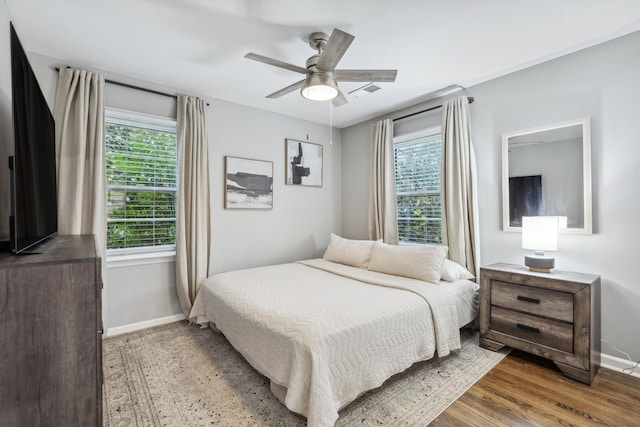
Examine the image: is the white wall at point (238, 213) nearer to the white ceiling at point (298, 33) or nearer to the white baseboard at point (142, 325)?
the white baseboard at point (142, 325)

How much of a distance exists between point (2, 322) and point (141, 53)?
7.83 feet

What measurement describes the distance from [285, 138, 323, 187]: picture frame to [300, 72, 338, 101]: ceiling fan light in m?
1.83

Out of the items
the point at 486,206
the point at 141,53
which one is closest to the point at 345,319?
the point at 486,206

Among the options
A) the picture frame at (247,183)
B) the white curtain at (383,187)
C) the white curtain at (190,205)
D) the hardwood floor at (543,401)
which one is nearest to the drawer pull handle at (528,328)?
the hardwood floor at (543,401)

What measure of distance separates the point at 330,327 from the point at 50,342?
1.25 m

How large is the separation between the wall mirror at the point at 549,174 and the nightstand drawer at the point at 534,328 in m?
0.81

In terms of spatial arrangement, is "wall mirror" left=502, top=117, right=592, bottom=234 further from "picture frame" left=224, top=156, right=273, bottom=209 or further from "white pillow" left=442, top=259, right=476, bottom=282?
"picture frame" left=224, top=156, right=273, bottom=209

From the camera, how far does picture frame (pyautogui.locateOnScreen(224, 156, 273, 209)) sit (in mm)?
3529

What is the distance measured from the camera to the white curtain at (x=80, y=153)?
254 cm

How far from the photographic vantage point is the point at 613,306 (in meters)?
2.28

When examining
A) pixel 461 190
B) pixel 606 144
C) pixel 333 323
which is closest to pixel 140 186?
pixel 333 323

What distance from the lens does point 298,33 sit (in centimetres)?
216

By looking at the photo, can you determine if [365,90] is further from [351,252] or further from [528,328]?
[528,328]

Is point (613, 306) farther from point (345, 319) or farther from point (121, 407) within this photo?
point (121, 407)
